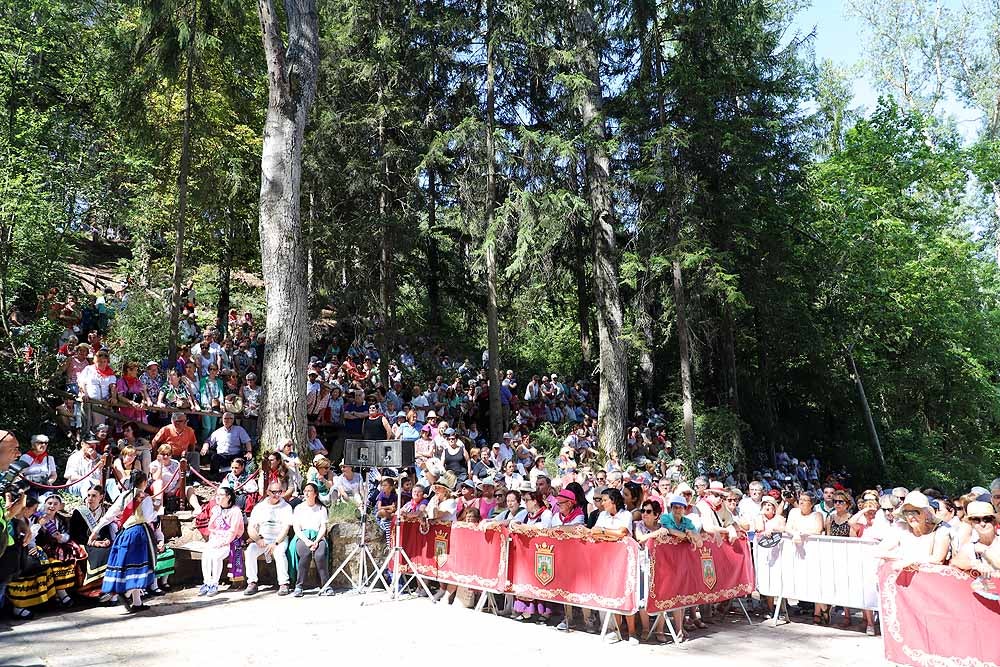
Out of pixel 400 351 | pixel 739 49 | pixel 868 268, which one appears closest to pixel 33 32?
pixel 400 351

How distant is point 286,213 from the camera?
12.8m

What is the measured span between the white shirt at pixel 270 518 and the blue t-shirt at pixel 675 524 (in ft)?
15.6

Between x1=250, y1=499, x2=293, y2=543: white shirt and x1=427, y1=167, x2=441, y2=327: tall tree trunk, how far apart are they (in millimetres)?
13379

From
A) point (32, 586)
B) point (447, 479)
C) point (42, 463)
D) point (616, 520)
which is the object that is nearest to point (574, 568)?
point (616, 520)

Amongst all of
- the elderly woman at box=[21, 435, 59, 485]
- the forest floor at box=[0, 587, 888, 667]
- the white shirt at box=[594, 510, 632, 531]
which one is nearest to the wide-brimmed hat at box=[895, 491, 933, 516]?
the forest floor at box=[0, 587, 888, 667]

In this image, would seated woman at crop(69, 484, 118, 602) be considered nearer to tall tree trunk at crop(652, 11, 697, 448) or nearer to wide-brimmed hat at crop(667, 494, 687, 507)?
wide-brimmed hat at crop(667, 494, 687, 507)

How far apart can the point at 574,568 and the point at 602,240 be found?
13.4 meters

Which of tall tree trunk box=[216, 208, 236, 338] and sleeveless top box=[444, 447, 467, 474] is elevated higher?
tall tree trunk box=[216, 208, 236, 338]

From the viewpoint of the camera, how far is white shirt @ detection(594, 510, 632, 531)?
27.6ft

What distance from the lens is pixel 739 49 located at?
72.4ft

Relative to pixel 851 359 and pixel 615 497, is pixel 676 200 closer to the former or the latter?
pixel 851 359

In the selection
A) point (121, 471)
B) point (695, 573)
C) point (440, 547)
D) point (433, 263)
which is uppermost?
point (433, 263)

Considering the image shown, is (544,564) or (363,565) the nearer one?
(544,564)

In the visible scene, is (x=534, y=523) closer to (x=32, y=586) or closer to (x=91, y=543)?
(x=91, y=543)
